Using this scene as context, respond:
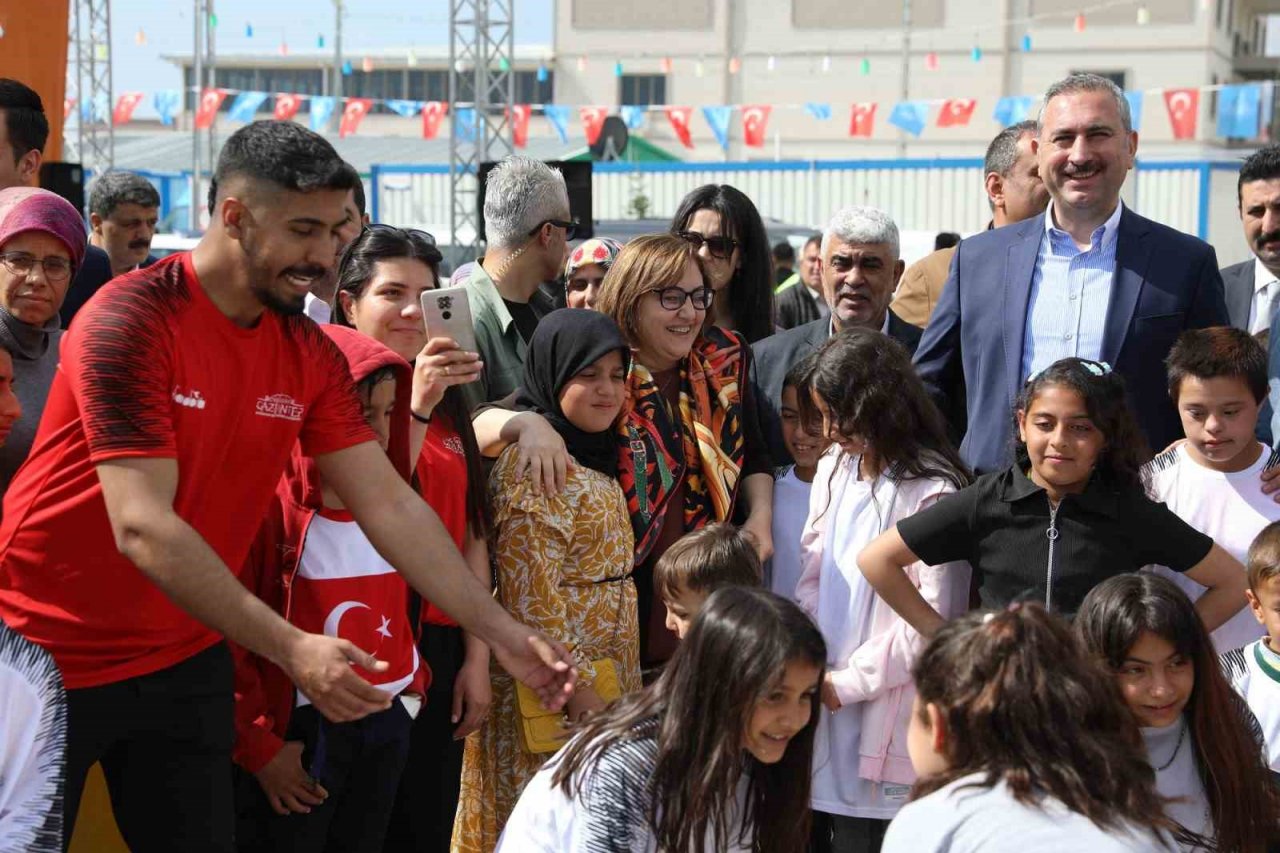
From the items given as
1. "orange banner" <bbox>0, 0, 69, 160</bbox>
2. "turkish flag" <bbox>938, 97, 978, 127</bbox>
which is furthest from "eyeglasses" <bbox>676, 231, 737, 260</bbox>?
"turkish flag" <bbox>938, 97, 978, 127</bbox>

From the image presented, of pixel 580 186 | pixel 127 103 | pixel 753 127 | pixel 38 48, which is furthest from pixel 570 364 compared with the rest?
pixel 127 103

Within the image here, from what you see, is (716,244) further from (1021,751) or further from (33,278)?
(1021,751)

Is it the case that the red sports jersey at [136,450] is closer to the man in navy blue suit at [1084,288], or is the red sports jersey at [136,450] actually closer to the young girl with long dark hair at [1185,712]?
the young girl with long dark hair at [1185,712]

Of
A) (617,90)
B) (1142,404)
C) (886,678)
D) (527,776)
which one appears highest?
(617,90)

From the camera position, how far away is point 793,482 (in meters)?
4.47

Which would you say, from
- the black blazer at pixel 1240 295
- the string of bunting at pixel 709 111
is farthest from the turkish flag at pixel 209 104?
the black blazer at pixel 1240 295

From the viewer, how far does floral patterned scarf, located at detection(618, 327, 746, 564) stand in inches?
162

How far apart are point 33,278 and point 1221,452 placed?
3.03 m

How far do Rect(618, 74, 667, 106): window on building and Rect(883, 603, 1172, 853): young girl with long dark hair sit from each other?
148 ft

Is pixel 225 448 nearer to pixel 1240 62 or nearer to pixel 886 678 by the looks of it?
pixel 886 678

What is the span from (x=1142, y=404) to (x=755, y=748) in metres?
1.85

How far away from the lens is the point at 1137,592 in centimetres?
327

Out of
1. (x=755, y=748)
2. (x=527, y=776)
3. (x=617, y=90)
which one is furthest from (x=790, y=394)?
(x=617, y=90)

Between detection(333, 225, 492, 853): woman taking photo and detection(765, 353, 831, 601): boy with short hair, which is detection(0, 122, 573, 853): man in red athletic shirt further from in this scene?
detection(765, 353, 831, 601): boy with short hair
